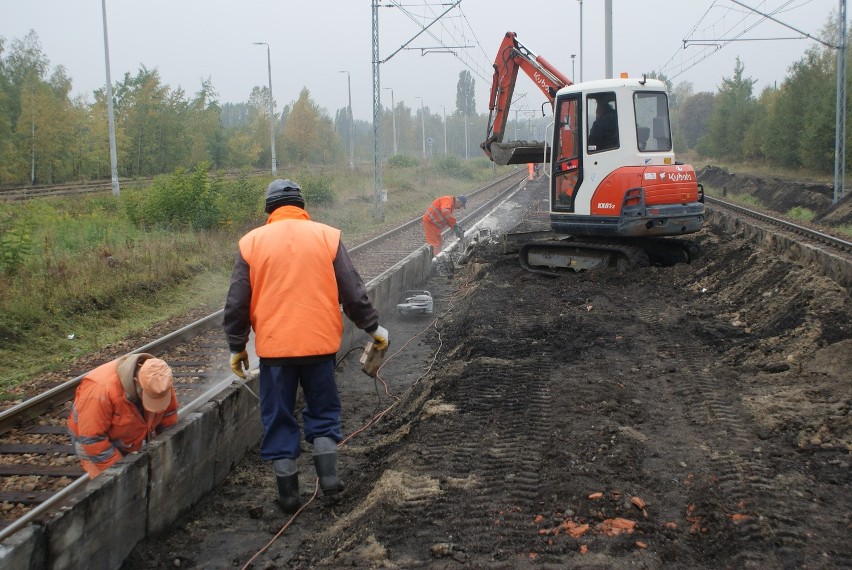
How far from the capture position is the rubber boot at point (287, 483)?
490cm

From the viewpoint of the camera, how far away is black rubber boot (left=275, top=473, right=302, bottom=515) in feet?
16.2

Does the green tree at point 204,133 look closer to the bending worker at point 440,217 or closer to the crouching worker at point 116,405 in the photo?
the bending worker at point 440,217

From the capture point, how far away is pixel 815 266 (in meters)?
10.6

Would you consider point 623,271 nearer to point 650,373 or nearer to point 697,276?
point 697,276

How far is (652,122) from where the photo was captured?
12.2 meters

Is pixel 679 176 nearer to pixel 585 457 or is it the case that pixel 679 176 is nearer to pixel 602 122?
pixel 602 122

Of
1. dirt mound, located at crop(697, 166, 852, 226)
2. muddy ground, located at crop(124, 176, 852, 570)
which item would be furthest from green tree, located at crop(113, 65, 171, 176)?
muddy ground, located at crop(124, 176, 852, 570)

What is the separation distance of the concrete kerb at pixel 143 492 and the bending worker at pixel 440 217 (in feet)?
34.9

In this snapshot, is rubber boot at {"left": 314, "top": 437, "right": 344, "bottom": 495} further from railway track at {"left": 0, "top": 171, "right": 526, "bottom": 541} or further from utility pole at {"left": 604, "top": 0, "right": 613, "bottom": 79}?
utility pole at {"left": 604, "top": 0, "right": 613, "bottom": 79}

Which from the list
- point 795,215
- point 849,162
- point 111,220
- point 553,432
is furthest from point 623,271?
point 849,162

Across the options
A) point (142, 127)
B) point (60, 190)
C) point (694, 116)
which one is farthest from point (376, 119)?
point (694, 116)

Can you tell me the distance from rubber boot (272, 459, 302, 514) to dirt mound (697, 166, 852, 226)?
64.8ft

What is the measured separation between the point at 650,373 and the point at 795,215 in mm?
19598

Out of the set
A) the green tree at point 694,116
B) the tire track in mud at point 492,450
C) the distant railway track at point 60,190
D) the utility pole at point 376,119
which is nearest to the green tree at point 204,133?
the distant railway track at point 60,190
